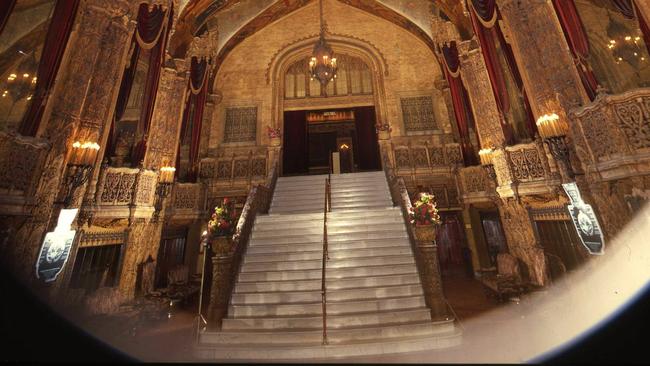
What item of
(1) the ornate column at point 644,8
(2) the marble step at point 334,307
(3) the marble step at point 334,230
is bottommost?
(2) the marble step at point 334,307

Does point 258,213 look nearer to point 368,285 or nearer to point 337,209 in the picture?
point 337,209

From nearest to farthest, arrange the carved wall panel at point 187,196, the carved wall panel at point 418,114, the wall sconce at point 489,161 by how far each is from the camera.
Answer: the wall sconce at point 489,161, the carved wall panel at point 187,196, the carved wall panel at point 418,114

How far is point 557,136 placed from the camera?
5.14m

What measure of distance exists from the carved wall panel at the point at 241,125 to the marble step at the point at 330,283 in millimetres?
9196

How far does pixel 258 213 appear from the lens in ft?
25.5

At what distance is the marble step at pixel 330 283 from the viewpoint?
5.05 m

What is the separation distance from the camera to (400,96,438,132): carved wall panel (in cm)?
1271

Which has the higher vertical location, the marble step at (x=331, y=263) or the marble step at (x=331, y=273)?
the marble step at (x=331, y=263)

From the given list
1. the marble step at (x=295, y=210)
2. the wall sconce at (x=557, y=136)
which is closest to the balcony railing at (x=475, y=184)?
the wall sconce at (x=557, y=136)

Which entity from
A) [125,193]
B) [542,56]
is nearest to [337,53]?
[542,56]

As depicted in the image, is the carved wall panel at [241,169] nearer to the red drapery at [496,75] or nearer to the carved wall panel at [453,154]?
the carved wall panel at [453,154]

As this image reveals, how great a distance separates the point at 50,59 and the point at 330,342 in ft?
25.7

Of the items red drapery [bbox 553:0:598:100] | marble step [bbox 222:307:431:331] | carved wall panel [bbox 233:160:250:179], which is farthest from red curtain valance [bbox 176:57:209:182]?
red drapery [bbox 553:0:598:100]

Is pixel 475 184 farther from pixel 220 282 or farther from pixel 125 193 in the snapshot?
pixel 125 193
